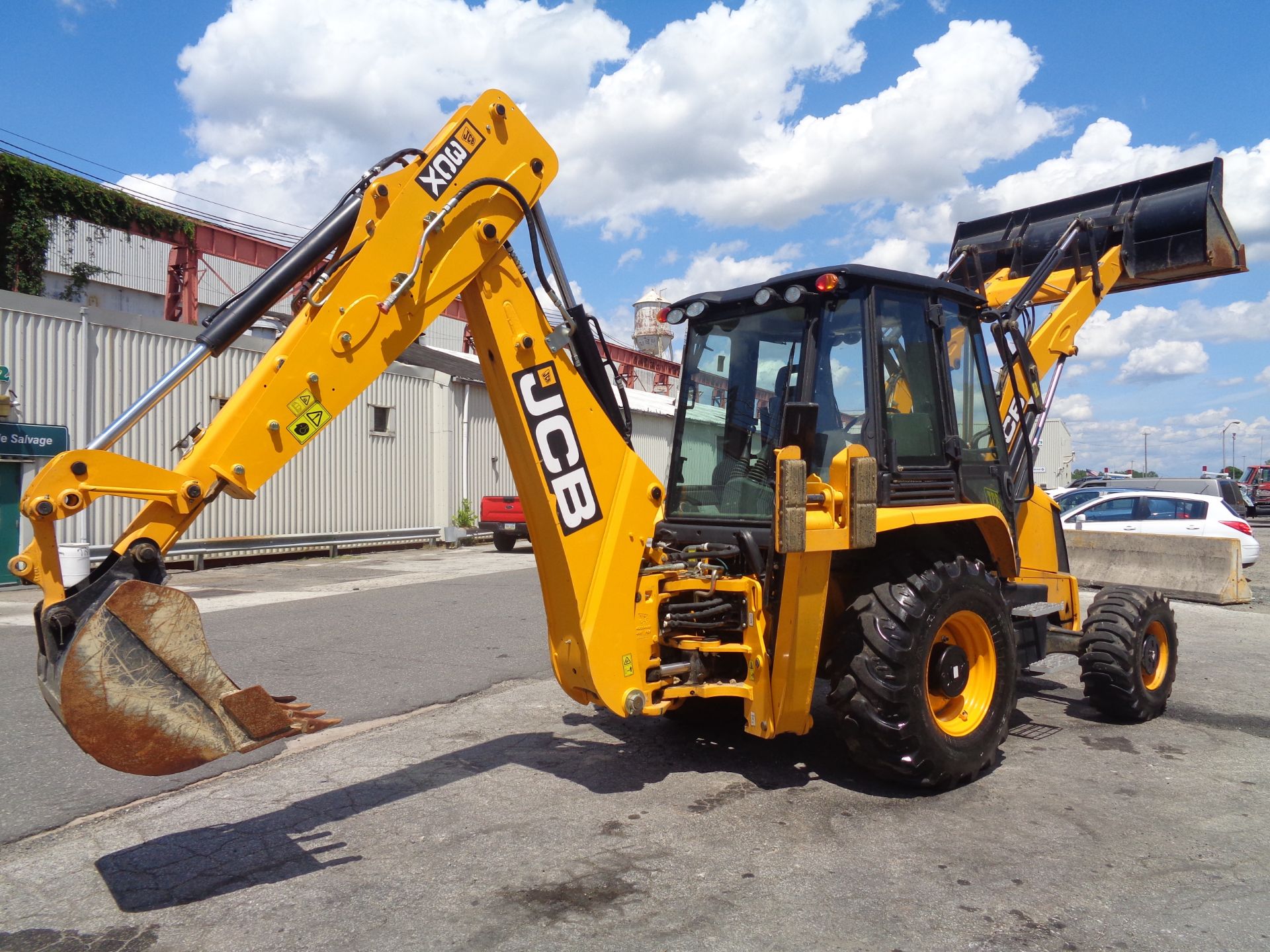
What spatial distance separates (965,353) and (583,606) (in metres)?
2.92

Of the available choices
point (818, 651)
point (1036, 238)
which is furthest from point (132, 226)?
point (818, 651)

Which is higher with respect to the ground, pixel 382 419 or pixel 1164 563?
pixel 382 419

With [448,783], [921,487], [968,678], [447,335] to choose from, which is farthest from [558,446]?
[447,335]

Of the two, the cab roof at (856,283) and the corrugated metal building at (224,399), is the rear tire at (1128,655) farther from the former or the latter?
the corrugated metal building at (224,399)

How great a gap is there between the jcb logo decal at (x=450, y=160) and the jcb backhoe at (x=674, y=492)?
2 centimetres

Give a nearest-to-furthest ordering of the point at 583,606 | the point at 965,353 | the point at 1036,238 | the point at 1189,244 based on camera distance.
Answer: the point at 583,606 → the point at 965,353 → the point at 1189,244 → the point at 1036,238

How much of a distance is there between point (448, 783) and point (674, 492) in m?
2.05

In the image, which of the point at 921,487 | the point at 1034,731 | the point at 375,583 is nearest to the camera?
the point at 921,487

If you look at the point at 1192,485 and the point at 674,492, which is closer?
the point at 674,492

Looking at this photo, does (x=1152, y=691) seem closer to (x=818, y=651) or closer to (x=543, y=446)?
(x=818, y=651)

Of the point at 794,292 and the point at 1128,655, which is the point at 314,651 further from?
the point at 1128,655

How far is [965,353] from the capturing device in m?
5.94

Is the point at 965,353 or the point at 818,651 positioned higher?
the point at 965,353

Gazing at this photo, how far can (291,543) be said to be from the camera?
58.7 ft
